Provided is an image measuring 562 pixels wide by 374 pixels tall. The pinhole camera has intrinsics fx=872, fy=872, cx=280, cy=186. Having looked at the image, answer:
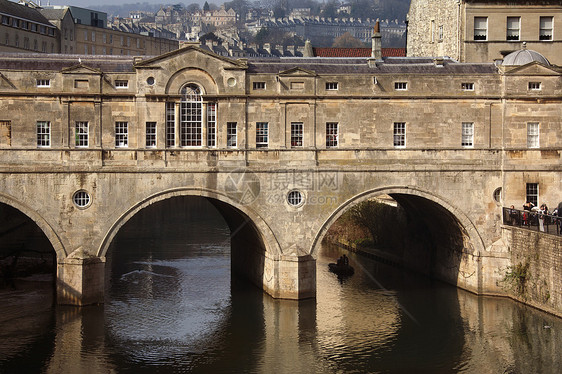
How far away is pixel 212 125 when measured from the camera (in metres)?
43.9

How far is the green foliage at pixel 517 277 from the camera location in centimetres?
4291

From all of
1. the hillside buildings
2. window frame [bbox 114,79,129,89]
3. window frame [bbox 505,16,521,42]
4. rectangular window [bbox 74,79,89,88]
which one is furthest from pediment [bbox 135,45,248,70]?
the hillside buildings

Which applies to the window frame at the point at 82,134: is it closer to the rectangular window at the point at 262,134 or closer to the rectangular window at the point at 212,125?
the rectangular window at the point at 212,125

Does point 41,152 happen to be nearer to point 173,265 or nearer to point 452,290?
point 173,265

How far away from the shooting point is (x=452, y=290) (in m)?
47.2

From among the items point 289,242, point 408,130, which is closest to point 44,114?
point 289,242

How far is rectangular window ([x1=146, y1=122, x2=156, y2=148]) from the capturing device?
43250 millimetres

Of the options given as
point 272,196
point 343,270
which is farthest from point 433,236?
point 272,196

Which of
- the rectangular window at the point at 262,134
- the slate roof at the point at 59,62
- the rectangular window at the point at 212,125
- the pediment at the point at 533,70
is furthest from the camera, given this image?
the pediment at the point at 533,70

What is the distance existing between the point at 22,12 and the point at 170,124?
57.9m

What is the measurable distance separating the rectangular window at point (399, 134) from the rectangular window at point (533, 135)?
21.9ft

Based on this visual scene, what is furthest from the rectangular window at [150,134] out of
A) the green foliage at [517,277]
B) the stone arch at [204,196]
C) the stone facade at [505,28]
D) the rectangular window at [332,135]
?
the stone facade at [505,28]

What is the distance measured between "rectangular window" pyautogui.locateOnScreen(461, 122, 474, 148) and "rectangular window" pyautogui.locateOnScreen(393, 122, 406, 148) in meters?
3.15

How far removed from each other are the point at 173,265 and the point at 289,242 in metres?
13.7
